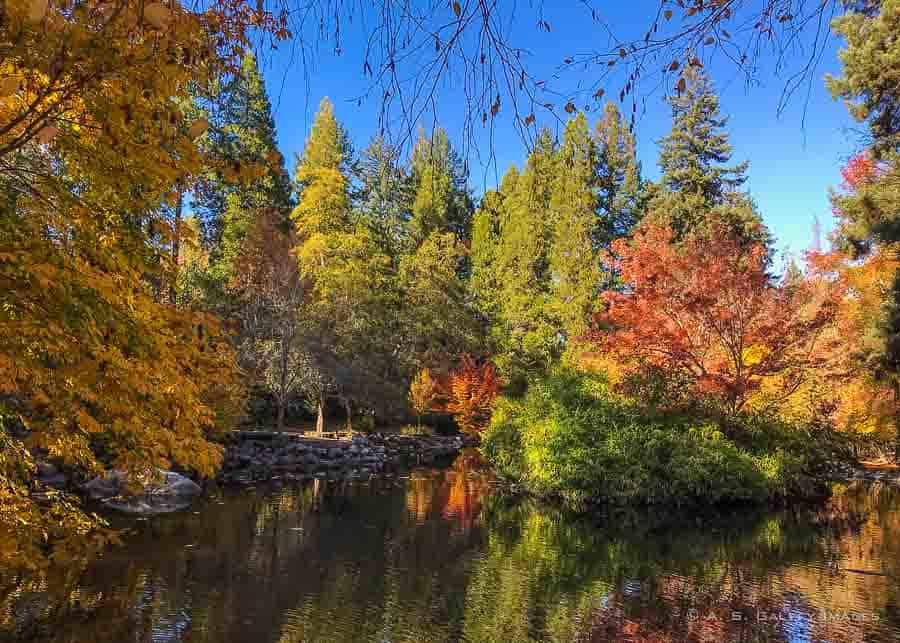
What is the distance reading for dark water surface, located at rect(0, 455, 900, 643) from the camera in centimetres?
598

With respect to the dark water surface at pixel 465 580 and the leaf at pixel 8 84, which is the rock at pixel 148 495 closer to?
the dark water surface at pixel 465 580

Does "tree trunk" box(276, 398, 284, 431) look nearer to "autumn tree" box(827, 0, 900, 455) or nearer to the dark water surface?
the dark water surface

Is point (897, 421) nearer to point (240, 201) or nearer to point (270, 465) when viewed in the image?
point (270, 465)

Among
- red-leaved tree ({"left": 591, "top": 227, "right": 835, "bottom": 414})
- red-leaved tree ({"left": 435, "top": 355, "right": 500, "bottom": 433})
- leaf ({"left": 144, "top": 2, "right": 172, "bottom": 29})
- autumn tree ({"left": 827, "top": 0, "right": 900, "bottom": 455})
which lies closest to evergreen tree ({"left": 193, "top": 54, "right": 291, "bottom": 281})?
red-leaved tree ({"left": 435, "top": 355, "right": 500, "bottom": 433})

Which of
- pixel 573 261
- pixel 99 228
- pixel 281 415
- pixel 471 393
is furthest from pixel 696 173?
pixel 99 228

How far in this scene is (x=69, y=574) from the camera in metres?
7.09

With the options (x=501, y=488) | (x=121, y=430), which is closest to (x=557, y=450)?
(x=501, y=488)

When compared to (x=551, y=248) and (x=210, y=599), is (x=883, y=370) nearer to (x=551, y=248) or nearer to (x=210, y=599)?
(x=210, y=599)

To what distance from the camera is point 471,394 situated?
24156 mm

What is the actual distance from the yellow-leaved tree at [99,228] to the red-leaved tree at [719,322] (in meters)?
10.8

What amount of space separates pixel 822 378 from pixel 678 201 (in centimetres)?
1450

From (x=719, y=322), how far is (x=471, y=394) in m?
12.4

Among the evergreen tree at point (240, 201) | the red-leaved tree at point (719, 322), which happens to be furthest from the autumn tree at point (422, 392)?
the red-leaved tree at point (719, 322)

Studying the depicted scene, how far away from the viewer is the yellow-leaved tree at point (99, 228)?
258cm
